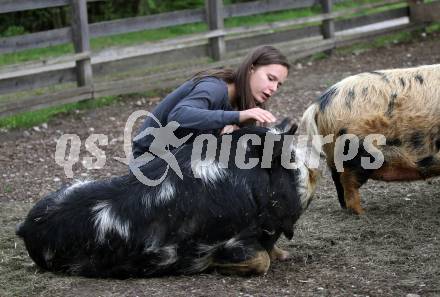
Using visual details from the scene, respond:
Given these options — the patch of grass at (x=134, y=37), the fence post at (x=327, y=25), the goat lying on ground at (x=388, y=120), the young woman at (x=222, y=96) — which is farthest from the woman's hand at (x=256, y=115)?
the fence post at (x=327, y=25)

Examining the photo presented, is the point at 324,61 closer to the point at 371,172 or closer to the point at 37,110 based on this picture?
the point at 37,110

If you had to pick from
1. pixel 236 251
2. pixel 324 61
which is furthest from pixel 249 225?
pixel 324 61

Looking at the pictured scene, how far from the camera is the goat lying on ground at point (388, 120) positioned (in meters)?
4.59

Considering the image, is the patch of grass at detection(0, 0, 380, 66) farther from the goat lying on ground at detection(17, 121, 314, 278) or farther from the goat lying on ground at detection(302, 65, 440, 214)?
the goat lying on ground at detection(17, 121, 314, 278)

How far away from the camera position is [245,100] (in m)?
3.99

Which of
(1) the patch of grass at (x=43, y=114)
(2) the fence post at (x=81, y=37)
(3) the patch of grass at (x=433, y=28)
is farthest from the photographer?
(3) the patch of grass at (x=433, y=28)

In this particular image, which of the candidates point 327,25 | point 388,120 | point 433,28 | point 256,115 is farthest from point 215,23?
point 256,115

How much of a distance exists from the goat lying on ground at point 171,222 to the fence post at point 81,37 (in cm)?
495

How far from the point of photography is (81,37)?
855 centimetres

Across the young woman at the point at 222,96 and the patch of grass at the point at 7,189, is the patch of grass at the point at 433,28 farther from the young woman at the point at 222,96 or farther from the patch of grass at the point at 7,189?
the young woman at the point at 222,96

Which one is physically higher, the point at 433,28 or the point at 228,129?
the point at 228,129

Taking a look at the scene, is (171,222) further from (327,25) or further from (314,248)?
→ (327,25)

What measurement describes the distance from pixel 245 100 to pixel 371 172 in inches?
45.2

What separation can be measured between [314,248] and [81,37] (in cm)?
506
